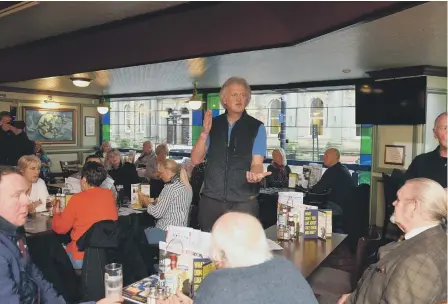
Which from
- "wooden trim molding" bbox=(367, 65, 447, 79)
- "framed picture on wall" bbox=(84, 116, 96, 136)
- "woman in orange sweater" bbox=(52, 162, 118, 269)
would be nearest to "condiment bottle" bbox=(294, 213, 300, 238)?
"woman in orange sweater" bbox=(52, 162, 118, 269)

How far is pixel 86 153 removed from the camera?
10.6m

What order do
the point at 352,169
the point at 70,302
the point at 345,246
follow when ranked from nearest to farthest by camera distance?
the point at 70,302 → the point at 345,246 → the point at 352,169

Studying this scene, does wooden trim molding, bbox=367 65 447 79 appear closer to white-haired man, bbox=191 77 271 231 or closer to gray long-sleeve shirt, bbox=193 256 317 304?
white-haired man, bbox=191 77 271 231

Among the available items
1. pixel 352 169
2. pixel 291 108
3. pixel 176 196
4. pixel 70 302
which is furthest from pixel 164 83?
pixel 70 302

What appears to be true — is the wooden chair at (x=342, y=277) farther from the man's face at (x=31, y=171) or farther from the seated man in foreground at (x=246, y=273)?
the man's face at (x=31, y=171)

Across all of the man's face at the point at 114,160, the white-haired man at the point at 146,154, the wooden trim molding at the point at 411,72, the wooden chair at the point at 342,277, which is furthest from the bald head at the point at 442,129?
the white-haired man at the point at 146,154

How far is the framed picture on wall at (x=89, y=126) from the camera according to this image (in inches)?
416

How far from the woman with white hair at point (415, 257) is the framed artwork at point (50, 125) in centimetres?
920

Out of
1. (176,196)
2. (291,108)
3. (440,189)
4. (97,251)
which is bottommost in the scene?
(97,251)

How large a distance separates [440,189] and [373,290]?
0.57m

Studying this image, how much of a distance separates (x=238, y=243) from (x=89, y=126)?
10090mm

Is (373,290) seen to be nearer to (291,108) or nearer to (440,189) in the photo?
(440,189)

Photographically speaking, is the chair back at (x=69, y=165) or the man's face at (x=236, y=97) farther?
the chair back at (x=69, y=165)

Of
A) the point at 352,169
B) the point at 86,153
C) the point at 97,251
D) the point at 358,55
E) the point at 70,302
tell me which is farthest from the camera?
the point at 86,153
